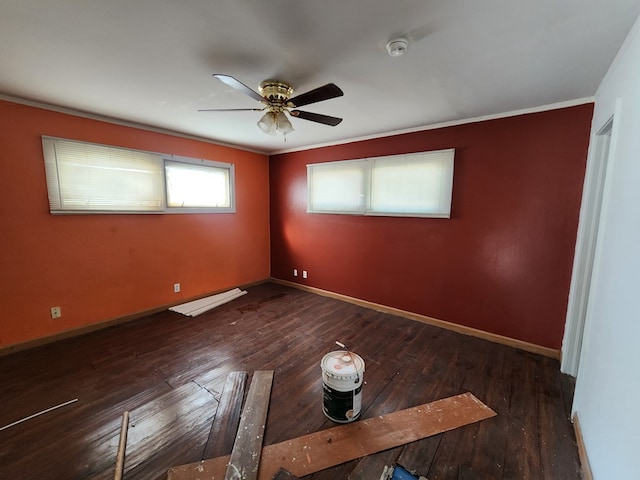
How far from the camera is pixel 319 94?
5.64 ft

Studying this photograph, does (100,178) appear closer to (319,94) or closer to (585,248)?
(319,94)

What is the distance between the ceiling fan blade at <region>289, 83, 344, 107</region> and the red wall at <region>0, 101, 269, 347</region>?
2.46 m

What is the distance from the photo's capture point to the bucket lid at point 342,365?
1663mm

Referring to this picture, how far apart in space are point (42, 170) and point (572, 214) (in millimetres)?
5079

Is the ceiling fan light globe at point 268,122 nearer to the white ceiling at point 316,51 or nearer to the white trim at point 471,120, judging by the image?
the white ceiling at point 316,51

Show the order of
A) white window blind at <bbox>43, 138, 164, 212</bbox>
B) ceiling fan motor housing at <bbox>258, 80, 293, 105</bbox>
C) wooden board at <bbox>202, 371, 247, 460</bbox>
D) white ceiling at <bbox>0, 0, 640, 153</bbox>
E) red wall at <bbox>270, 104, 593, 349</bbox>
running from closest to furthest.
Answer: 1. white ceiling at <bbox>0, 0, 640, 153</bbox>
2. wooden board at <bbox>202, 371, 247, 460</bbox>
3. ceiling fan motor housing at <bbox>258, 80, 293, 105</bbox>
4. red wall at <bbox>270, 104, 593, 349</bbox>
5. white window blind at <bbox>43, 138, 164, 212</bbox>

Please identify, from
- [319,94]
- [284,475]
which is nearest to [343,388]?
[284,475]

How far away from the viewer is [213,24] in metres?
1.36

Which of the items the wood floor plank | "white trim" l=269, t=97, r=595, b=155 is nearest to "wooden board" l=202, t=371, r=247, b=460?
the wood floor plank

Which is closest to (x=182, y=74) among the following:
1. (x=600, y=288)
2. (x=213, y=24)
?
(x=213, y=24)

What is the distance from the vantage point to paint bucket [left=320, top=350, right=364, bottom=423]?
166 cm

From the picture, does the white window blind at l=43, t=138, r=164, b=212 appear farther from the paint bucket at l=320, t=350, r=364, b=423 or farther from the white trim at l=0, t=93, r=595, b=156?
the paint bucket at l=320, t=350, r=364, b=423

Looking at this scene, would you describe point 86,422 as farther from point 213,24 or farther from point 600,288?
point 600,288

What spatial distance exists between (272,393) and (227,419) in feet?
1.22
